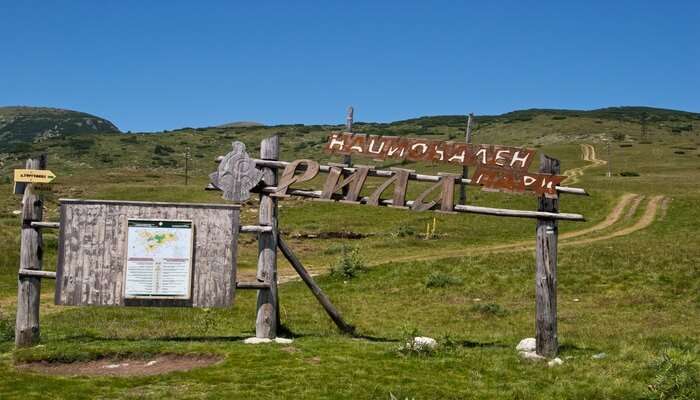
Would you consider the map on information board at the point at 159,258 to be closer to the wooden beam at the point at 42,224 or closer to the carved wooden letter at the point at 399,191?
the wooden beam at the point at 42,224

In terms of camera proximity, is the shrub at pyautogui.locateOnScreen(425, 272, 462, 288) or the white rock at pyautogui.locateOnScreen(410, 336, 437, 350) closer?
the white rock at pyautogui.locateOnScreen(410, 336, 437, 350)

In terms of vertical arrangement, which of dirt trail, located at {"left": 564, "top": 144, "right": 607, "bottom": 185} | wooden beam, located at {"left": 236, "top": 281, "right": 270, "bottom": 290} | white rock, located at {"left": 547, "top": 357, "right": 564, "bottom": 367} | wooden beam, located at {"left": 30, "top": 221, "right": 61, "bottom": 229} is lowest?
white rock, located at {"left": 547, "top": 357, "right": 564, "bottom": 367}

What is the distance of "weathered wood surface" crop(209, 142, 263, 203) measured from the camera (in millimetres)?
14125

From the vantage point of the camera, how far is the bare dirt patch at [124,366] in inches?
469

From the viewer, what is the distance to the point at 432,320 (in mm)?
19594

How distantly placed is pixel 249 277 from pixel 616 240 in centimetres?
1829

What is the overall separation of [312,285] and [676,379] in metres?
7.01

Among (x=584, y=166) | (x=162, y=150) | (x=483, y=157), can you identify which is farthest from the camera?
(x=162, y=150)

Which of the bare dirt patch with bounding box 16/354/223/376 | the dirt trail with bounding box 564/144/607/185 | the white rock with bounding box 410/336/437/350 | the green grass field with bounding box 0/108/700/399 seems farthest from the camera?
the dirt trail with bounding box 564/144/607/185

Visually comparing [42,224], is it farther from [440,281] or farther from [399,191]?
[440,281]

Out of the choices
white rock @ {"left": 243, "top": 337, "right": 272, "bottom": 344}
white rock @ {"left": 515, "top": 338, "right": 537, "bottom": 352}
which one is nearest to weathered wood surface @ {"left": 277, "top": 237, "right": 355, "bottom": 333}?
white rock @ {"left": 243, "top": 337, "right": 272, "bottom": 344}

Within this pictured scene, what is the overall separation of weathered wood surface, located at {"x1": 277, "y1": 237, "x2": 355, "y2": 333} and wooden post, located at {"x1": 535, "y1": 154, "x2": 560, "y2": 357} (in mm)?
4276

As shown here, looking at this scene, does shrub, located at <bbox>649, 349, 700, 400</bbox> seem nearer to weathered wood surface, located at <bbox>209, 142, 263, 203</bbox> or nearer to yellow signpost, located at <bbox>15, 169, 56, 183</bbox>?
weathered wood surface, located at <bbox>209, 142, 263, 203</bbox>

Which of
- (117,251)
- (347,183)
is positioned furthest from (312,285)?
(117,251)
